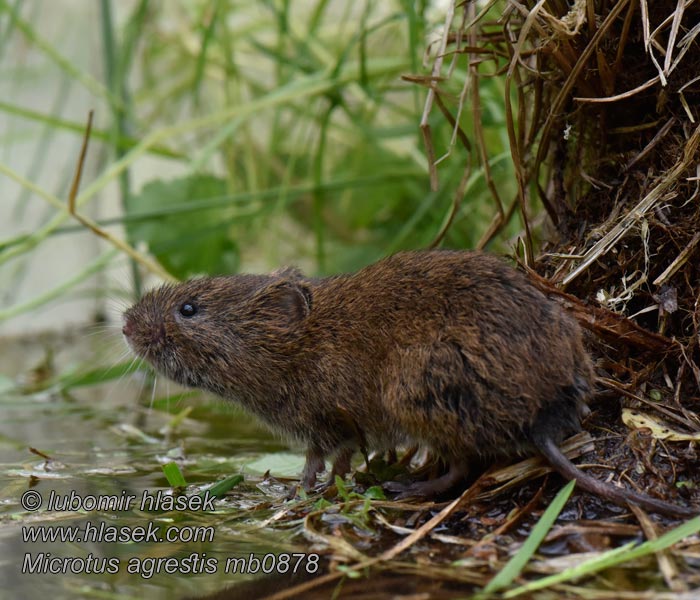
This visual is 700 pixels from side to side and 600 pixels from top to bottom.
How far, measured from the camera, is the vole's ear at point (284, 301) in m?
3.51

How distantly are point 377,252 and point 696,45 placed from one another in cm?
400

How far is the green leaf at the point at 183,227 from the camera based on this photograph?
5.60 metres

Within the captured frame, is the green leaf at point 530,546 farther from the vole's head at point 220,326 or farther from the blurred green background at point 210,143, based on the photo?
the blurred green background at point 210,143

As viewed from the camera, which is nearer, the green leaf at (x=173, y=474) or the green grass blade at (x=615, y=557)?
the green grass blade at (x=615, y=557)

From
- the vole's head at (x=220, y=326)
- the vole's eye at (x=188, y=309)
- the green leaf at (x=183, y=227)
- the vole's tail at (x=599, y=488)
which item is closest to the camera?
the vole's tail at (x=599, y=488)

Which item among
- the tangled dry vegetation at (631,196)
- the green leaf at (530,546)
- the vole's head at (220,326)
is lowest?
the green leaf at (530,546)

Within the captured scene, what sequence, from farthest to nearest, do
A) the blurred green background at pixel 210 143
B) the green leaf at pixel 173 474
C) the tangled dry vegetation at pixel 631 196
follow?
1. the blurred green background at pixel 210 143
2. the green leaf at pixel 173 474
3. the tangled dry vegetation at pixel 631 196

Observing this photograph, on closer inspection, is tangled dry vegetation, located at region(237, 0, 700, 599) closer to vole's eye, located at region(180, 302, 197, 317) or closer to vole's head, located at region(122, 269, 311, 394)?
vole's head, located at region(122, 269, 311, 394)

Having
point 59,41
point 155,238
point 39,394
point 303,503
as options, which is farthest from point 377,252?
point 303,503

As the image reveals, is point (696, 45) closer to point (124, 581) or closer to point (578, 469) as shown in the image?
point (578, 469)

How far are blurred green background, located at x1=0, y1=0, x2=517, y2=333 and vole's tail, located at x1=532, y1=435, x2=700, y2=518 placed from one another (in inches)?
83.2

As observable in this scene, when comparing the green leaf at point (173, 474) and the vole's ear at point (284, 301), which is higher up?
the vole's ear at point (284, 301)

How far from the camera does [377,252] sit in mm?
6934

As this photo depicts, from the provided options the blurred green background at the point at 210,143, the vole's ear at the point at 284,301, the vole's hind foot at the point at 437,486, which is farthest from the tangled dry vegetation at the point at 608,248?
the blurred green background at the point at 210,143
